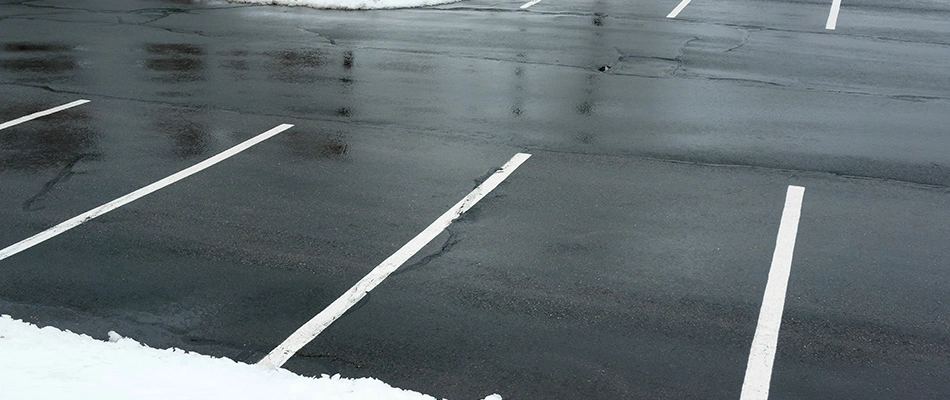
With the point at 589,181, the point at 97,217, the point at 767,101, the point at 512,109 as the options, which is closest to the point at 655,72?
the point at 767,101

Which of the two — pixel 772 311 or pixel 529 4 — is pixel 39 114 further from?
pixel 529 4

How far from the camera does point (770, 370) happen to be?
5.49 metres

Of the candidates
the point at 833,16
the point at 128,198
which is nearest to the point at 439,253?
the point at 128,198

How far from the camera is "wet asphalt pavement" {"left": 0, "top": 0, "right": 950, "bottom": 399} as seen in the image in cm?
574

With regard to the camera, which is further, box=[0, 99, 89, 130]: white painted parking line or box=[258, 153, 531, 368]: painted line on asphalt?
box=[0, 99, 89, 130]: white painted parking line

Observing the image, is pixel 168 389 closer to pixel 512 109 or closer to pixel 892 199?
pixel 892 199

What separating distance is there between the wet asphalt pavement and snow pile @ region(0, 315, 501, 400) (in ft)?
1.57

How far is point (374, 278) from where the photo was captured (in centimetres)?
665

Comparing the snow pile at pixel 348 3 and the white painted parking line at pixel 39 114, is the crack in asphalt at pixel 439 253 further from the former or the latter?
the snow pile at pixel 348 3

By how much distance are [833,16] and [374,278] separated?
13617mm

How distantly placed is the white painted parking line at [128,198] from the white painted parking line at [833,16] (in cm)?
1059

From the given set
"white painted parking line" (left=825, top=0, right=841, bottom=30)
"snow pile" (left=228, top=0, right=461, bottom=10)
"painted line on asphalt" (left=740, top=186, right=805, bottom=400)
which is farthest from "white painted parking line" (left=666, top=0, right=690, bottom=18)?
"painted line on asphalt" (left=740, top=186, right=805, bottom=400)

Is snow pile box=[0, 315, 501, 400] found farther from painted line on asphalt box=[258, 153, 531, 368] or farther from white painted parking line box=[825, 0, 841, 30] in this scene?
white painted parking line box=[825, 0, 841, 30]

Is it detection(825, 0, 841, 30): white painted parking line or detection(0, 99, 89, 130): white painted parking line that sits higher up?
detection(825, 0, 841, 30): white painted parking line
